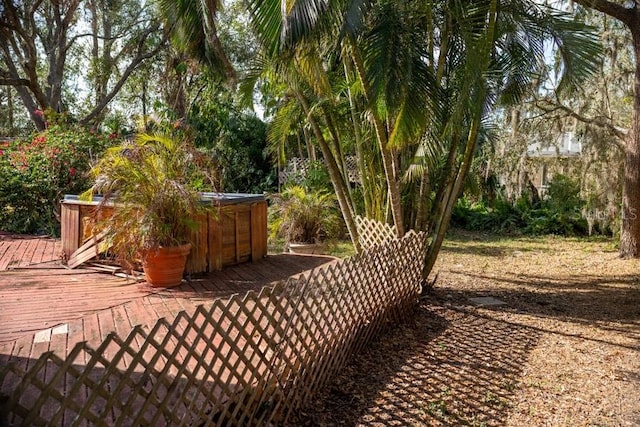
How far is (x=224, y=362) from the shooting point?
240 centimetres

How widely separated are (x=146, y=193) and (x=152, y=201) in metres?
0.11

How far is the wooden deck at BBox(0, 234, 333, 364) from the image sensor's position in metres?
3.27

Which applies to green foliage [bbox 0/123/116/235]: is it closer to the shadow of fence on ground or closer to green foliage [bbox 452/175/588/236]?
the shadow of fence on ground

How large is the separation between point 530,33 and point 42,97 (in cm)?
1168

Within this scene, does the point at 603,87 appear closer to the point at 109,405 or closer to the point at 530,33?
the point at 530,33

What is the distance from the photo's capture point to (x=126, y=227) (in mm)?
4496

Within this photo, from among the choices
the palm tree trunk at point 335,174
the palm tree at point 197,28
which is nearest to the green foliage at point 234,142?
the palm tree at point 197,28

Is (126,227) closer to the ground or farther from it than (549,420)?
farther from it

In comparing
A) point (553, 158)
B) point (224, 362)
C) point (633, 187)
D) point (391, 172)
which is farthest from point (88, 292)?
point (553, 158)

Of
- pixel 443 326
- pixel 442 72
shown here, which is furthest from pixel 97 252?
pixel 442 72

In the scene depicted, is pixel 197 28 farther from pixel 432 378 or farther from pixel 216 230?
pixel 432 378

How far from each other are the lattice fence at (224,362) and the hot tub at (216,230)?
1632 millimetres

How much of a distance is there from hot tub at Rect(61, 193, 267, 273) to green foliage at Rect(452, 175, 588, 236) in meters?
8.24

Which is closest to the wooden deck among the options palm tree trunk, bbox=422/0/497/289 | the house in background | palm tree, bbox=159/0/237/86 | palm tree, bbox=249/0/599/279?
palm tree trunk, bbox=422/0/497/289
